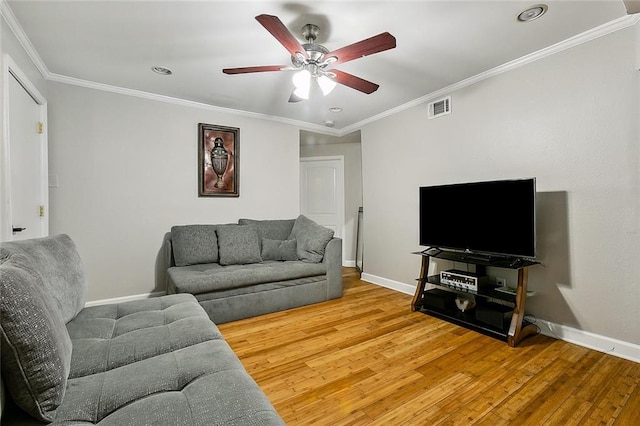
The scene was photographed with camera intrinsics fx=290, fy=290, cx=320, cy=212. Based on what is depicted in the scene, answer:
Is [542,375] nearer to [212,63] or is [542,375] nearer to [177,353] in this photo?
[177,353]

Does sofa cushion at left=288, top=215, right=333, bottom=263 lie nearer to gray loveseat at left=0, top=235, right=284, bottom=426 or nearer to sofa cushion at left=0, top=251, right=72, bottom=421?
gray loveseat at left=0, top=235, right=284, bottom=426

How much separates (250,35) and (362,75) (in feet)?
3.95

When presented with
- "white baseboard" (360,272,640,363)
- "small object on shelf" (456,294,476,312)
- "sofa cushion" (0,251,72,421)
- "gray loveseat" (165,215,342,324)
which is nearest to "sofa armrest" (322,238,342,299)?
"gray loveseat" (165,215,342,324)

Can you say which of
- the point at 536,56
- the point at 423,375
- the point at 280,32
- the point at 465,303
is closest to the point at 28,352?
the point at 280,32

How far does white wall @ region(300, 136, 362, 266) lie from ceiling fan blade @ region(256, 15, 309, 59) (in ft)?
11.8

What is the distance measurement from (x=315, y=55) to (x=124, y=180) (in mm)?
2706

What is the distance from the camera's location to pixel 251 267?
3.24 meters

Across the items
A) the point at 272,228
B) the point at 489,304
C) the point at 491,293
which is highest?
the point at 272,228

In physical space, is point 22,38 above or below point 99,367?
above

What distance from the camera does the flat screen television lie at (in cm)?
238

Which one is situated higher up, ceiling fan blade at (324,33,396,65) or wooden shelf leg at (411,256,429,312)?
ceiling fan blade at (324,33,396,65)

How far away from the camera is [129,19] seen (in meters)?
2.11

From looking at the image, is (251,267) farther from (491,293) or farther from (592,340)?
→ (592,340)

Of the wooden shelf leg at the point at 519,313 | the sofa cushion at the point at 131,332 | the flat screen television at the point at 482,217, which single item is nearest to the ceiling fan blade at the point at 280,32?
the sofa cushion at the point at 131,332
